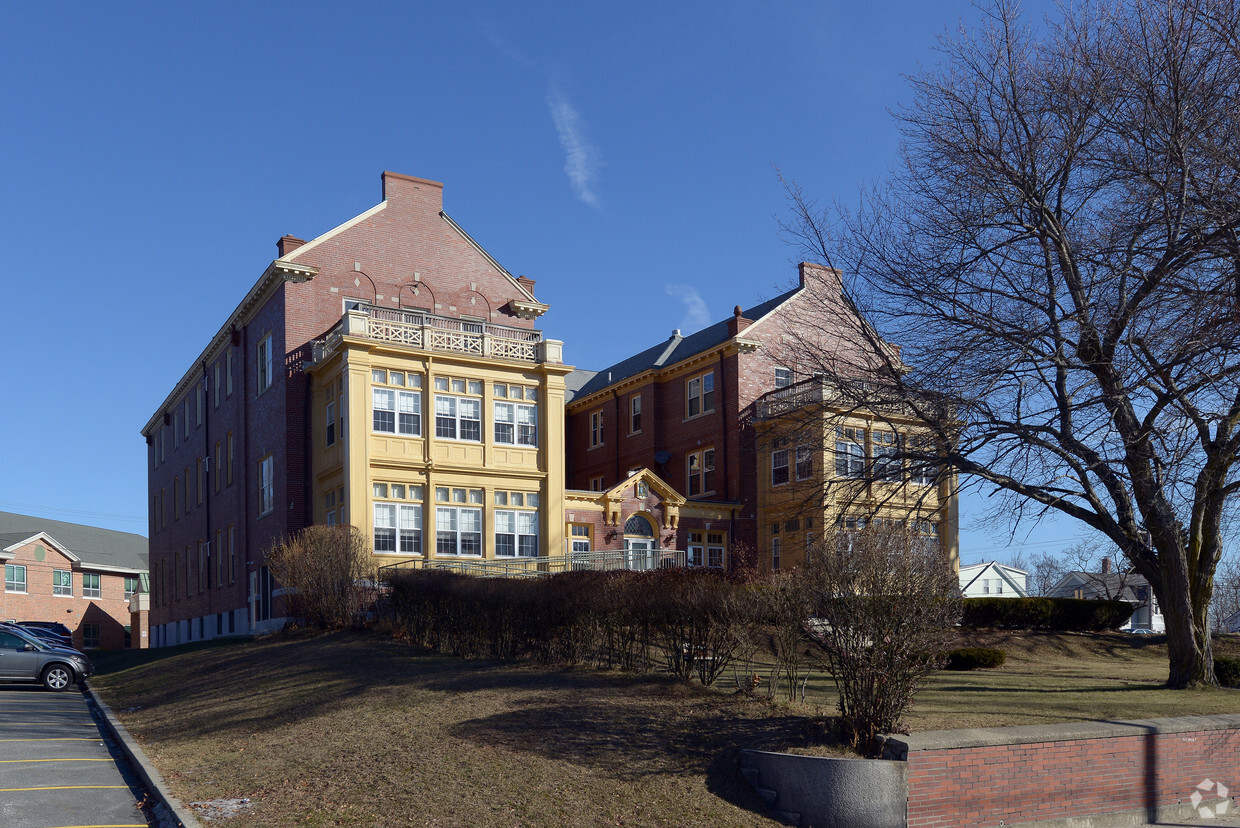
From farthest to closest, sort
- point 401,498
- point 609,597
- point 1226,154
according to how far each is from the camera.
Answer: point 401,498, point 609,597, point 1226,154

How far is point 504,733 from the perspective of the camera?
12.4 metres

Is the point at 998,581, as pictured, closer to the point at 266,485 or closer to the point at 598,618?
the point at 266,485

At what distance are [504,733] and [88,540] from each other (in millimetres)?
76846

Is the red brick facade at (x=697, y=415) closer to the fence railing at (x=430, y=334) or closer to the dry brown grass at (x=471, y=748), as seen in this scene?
the fence railing at (x=430, y=334)

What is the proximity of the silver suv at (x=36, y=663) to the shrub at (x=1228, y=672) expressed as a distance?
22.6 meters

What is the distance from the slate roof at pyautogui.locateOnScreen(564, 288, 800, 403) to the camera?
41.8 m

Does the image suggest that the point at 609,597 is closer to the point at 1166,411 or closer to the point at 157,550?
the point at 1166,411

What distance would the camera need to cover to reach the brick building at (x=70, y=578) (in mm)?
66938

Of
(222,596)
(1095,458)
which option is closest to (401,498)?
(222,596)

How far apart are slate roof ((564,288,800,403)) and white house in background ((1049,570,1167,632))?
24964mm

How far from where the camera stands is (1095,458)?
1623cm

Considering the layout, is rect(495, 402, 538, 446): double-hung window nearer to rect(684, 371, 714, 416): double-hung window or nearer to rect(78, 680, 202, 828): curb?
rect(684, 371, 714, 416): double-hung window

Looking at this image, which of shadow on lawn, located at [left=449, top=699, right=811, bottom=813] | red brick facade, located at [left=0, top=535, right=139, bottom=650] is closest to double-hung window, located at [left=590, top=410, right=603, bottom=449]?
shadow on lawn, located at [left=449, top=699, right=811, bottom=813]

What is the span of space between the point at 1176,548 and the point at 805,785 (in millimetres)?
8836
